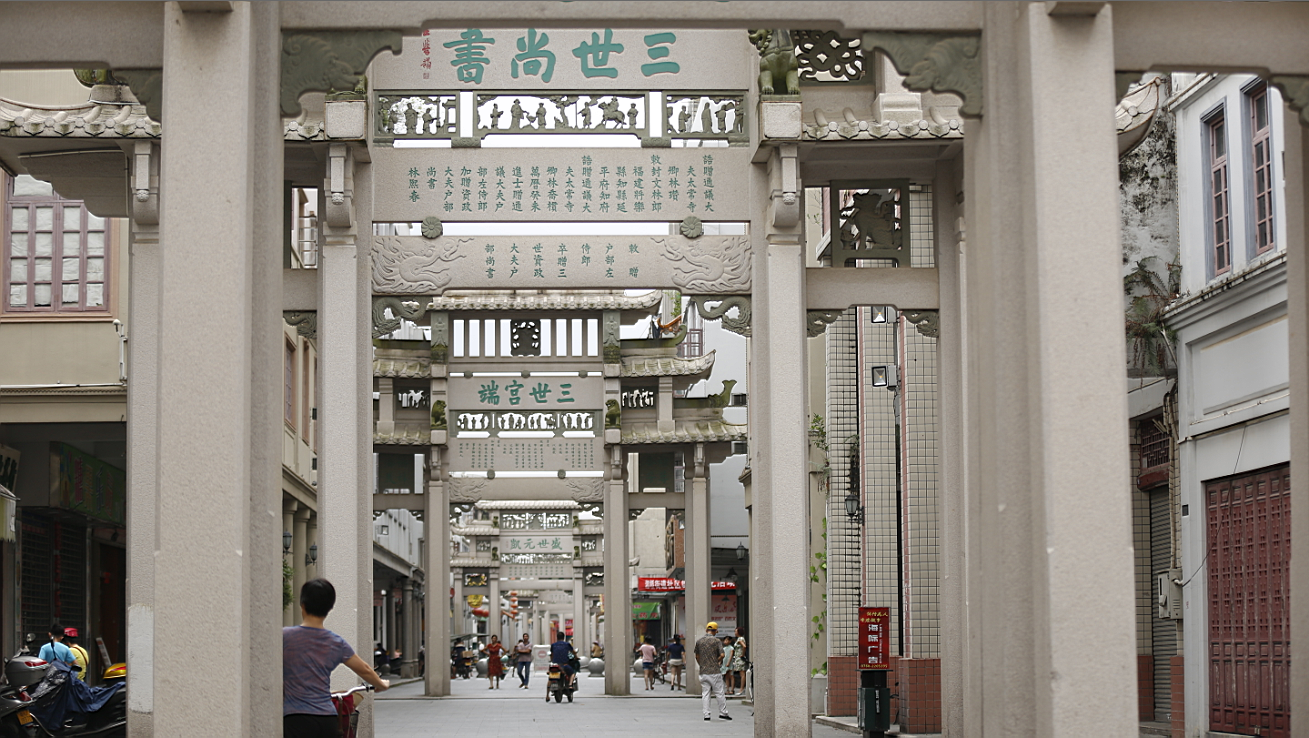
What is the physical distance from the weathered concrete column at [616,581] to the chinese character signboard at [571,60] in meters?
14.6

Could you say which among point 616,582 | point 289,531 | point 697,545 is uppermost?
point 289,531

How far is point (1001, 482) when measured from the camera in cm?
818

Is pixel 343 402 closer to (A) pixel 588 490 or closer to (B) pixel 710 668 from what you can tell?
(B) pixel 710 668

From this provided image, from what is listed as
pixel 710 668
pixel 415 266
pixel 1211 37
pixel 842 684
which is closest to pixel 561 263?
pixel 415 266

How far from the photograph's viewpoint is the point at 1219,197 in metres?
16.5

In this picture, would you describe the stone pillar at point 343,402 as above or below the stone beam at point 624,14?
below

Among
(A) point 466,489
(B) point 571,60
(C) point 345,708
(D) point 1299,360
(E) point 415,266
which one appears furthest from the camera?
(A) point 466,489

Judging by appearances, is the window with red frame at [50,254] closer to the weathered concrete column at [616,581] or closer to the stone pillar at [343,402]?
the stone pillar at [343,402]

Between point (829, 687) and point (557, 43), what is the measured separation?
34.0 ft

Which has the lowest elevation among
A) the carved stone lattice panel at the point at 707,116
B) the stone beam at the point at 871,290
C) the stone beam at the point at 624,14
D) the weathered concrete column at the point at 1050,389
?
the weathered concrete column at the point at 1050,389

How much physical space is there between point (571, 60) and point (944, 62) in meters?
7.62

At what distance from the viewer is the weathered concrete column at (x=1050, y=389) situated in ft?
25.3

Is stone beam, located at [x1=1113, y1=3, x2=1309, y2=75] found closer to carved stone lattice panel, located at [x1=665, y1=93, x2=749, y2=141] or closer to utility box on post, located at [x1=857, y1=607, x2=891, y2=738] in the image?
carved stone lattice panel, located at [x1=665, y1=93, x2=749, y2=141]

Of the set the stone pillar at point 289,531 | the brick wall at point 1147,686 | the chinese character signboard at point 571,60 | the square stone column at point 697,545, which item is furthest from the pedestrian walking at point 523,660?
the chinese character signboard at point 571,60
